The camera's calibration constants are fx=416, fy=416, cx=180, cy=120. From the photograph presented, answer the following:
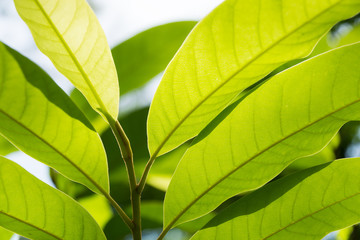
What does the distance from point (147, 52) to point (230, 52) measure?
21.6 inches

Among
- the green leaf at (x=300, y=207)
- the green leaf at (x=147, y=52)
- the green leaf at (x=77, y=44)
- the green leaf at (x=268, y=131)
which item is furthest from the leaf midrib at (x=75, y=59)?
the green leaf at (x=147, y=52)

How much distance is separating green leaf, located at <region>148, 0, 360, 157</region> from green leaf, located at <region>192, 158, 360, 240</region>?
0.66 feet

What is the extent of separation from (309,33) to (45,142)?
52cm

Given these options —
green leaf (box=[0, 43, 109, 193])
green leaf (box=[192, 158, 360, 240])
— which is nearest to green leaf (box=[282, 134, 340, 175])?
green leaf (box=[192, 158, 360, 240])

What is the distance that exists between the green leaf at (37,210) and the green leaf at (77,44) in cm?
19

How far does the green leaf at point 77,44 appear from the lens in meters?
0.74

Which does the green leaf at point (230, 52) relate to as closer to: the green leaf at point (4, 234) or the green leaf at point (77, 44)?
the green leaf at point (77, 44)

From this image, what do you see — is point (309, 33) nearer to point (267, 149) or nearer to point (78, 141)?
point (267, 149)

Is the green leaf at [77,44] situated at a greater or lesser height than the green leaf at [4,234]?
greater

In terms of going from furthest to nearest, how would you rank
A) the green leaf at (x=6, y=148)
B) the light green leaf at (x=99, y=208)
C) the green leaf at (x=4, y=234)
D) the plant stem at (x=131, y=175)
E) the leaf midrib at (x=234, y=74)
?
1. the light green leaf at (x=99, y=208)
2. the green leaf at (x=6, y=148)
3. the green leaf at (x=4, y=234)
4. the plant stem at (x=131, y=175)
5. the leaf midrib at (x=234, y=74)

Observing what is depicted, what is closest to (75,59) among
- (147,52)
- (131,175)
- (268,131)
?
(131,175)

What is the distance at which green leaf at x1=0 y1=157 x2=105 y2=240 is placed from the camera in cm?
79

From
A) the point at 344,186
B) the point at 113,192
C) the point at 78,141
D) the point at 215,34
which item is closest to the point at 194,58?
the point at 215,34

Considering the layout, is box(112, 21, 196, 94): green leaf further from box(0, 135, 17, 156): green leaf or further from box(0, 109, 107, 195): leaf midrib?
box(0, 109, 107, 195): leaf midrib
